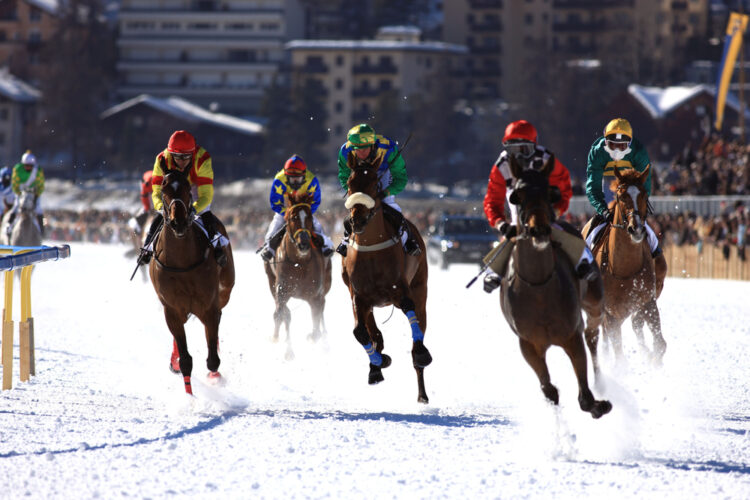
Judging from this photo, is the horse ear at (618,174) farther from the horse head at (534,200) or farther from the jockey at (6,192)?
the jockey at (6,192)

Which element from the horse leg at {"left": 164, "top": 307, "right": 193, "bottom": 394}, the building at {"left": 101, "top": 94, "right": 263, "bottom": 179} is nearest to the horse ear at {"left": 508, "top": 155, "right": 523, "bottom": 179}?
the horse leg at {"left": 164, "top": 307, "right": 193, "bottom": 394}

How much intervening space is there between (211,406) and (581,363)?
11.6ft

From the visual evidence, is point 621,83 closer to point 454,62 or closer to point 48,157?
point 454,62

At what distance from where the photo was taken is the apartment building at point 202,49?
10025cm

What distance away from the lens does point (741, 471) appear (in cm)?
728

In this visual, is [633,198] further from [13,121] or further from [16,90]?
[16,90]

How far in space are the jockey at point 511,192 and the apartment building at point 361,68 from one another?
3401 inches

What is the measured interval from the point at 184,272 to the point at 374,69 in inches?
3460

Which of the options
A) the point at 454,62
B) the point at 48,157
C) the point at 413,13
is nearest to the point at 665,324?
the point at 48,157

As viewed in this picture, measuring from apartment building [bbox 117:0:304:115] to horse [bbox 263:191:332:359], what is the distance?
86834mm

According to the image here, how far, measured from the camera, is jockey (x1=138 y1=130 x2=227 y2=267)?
33.9ft

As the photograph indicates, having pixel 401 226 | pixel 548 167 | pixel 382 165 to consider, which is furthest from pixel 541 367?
pixel 382 165

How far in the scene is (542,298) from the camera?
7961 millimetres

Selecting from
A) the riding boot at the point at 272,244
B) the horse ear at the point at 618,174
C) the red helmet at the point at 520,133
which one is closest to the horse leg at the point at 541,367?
the red helmet at the point at 520,133
